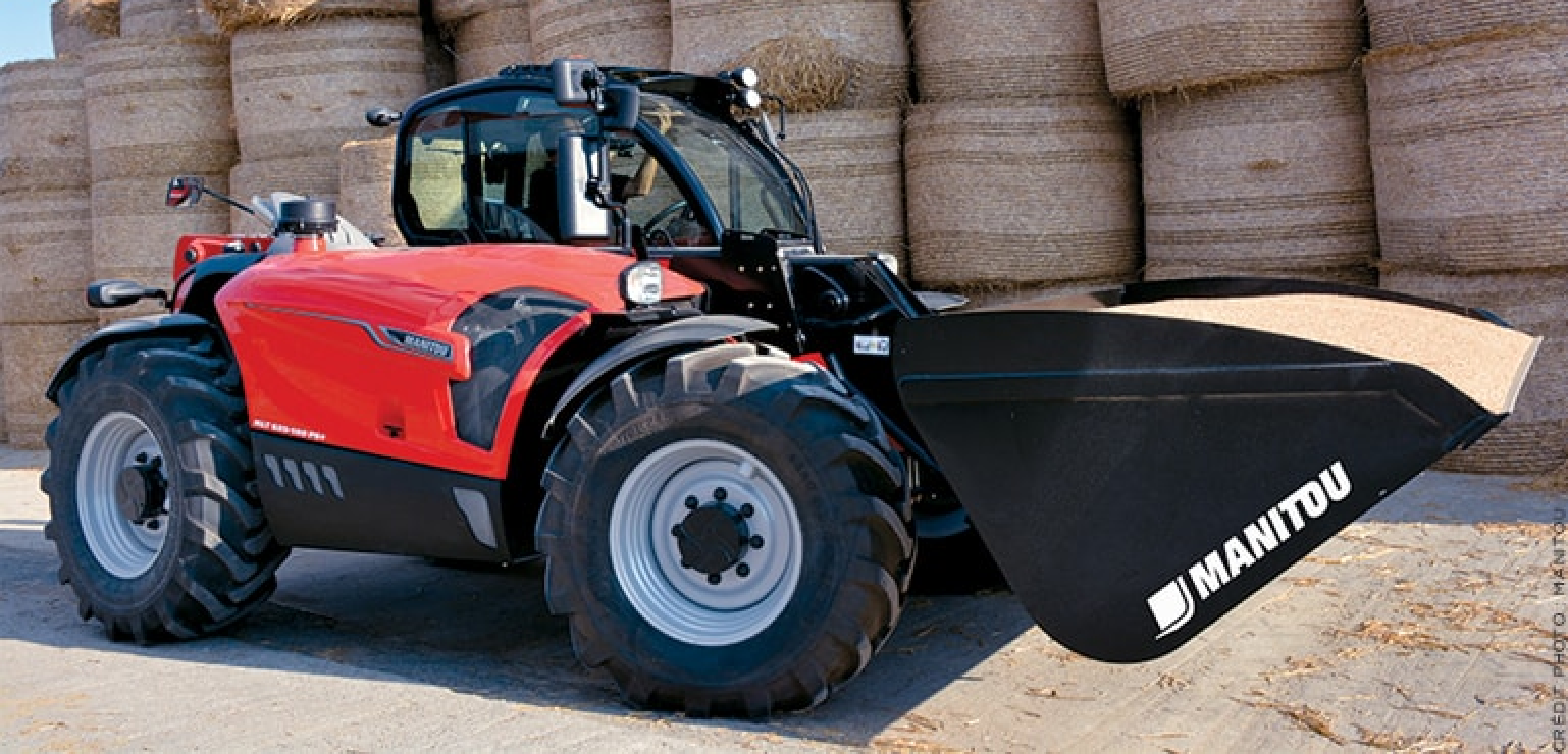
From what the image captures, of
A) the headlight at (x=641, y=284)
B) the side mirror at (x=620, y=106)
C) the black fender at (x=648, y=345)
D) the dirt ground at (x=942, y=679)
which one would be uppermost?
the side mirror at (x=620, y=106)

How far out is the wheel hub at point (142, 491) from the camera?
475cm

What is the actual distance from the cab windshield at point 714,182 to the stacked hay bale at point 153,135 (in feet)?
17.1

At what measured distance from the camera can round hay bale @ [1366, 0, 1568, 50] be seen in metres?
5.83

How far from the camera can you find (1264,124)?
6523mm

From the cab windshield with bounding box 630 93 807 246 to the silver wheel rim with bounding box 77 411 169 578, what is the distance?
1.88 m

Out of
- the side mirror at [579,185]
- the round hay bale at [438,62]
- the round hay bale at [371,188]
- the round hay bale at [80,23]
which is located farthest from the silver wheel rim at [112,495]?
the round hay bale at [80,23]

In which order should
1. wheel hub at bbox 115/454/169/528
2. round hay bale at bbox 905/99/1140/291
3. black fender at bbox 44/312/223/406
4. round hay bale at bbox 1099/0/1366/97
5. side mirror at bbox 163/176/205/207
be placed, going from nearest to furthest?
wheel hub at bbox 115/454/169/528 → black fender at bbox 44/312/223/406 → side mirror at bbox 163/176/205/207 → round hay bale at bbox 1099/0/1366/97 → round hay bale at bbox 905/99/1140/291

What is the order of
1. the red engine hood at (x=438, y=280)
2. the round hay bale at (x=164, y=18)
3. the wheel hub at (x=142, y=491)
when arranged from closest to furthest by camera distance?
1. the red engine hood at (x=438, y=280)
2. the wheel hub at (x=142, y=491)
3. the round hay bale at (x=164, y=18)

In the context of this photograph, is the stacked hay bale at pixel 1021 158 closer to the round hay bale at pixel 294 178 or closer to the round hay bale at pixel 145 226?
the round hay bale at pixel 294 178

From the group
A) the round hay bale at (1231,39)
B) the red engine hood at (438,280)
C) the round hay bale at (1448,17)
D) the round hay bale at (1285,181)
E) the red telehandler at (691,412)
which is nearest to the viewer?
the red telehandler at (691,412)

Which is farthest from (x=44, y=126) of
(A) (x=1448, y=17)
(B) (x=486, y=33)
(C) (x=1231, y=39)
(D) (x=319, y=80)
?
(A) (x=1448, y=17)

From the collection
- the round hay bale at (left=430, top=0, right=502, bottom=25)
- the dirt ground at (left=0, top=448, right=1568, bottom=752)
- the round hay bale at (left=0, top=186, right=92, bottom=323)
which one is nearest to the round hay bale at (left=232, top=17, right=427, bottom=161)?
the round hay bale at (left=430, top=0, right=502, bottom=25)

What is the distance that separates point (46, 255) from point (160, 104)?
1505mm

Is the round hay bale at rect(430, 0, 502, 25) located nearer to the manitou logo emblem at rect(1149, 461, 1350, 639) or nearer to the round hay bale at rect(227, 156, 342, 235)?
the round hay bale at rect(227, 156, 342, 235)
